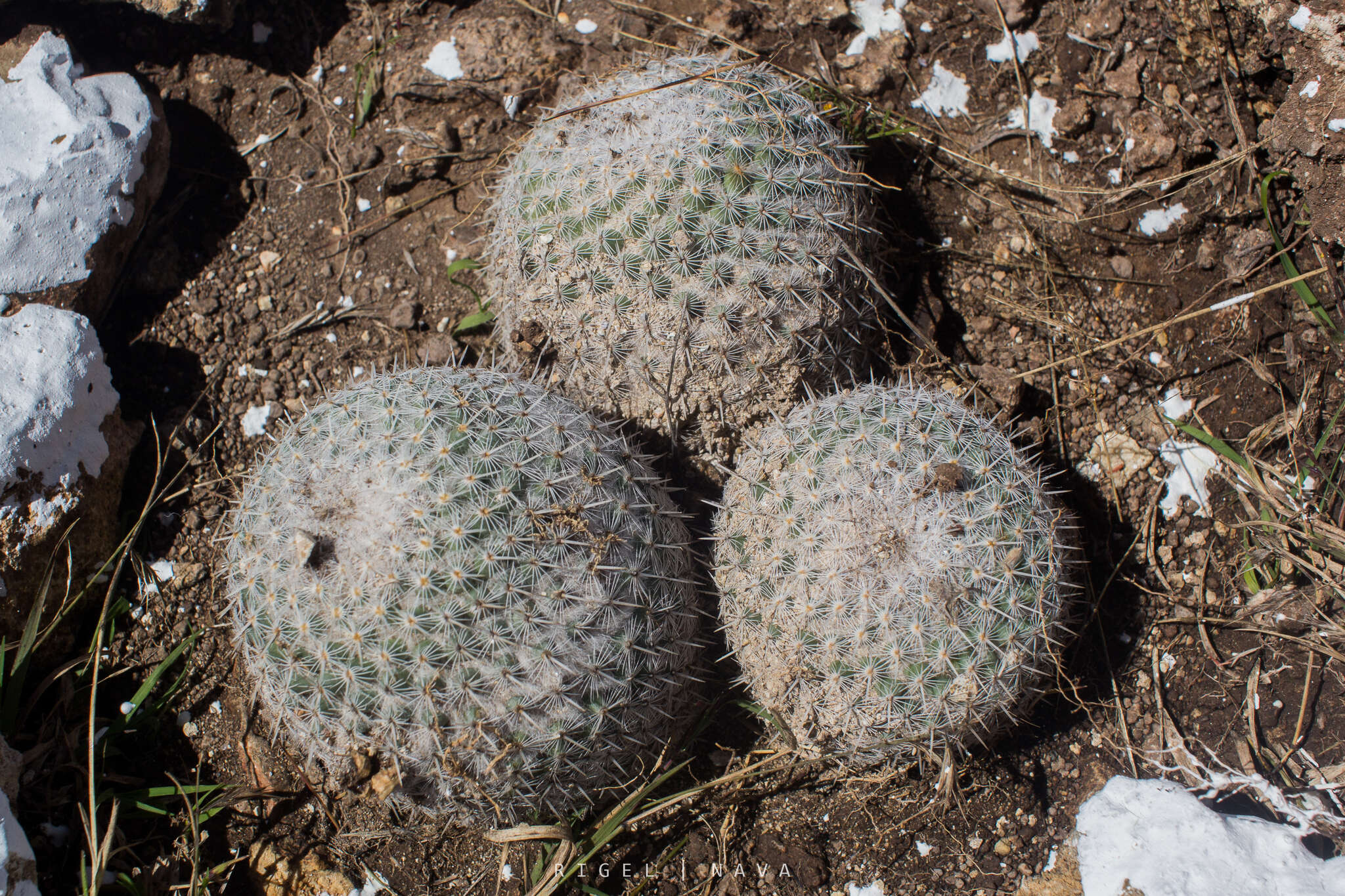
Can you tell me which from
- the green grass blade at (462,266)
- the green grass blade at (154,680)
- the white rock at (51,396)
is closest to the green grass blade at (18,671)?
the green grass blade at (154,680)

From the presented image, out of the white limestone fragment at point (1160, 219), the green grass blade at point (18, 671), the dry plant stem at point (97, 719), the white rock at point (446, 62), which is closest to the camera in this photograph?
the dry plant stem at point (97, 719)

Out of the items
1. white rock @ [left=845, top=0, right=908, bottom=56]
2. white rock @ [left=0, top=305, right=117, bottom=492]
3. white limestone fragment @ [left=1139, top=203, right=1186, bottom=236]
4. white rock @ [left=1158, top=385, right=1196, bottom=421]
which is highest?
white rock @ [left=845, top=0, right=908, bottom=56]

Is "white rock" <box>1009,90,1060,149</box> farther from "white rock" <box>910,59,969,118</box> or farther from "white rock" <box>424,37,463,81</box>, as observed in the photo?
"white rock" <box>424,37,463,81</box>

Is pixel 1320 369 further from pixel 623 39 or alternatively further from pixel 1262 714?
pixel 623 39

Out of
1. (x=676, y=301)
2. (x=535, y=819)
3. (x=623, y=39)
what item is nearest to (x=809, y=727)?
(x=535, y=819)

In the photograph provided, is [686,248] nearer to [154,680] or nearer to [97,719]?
[154,680]

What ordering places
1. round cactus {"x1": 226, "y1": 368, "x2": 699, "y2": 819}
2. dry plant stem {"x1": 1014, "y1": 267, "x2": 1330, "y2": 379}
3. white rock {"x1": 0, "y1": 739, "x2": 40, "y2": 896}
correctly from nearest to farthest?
round cactus {"x1": 226, "y1": 368, "x2": 699, "y2": 819}, white rock {"x1": 0, "y1": 739, "x2": 40, "y2": 896}, dry plant stem {"x1": 1014, "y1": 267, "x2": 1330, "y2": 379}

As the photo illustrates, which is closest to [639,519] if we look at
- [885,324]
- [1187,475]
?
[885,324]

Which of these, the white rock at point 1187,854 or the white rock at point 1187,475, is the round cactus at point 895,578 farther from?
the white rock at point 1187,475

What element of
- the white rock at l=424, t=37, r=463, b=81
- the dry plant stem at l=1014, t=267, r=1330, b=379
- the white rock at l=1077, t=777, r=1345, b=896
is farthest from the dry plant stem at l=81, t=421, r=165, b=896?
the dry plant stem at l=1014, t=267, r=1330, b=379
